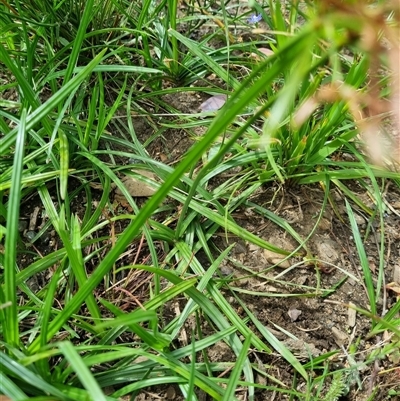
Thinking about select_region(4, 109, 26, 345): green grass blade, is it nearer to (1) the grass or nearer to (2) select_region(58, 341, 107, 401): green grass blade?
(1) the grass

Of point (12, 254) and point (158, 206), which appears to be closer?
point (12, 254)

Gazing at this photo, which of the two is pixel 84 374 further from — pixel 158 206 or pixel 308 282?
pixel 308 282

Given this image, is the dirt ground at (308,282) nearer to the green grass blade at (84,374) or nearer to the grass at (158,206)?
the grass at (158,206)

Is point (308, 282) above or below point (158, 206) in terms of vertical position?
below

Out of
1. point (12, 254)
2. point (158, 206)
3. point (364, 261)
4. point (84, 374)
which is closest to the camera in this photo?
point (84, 374)

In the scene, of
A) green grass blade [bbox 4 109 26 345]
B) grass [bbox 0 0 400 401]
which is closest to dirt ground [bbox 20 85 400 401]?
grass [bbox 0 0 400 401]

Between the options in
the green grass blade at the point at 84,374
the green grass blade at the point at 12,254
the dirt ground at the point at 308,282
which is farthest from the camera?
the dirt ground at the point at 308,282

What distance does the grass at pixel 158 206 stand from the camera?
0.96 meters

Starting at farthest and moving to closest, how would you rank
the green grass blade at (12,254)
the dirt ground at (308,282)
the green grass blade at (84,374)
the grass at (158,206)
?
the dirt ground at (308,282) → the grass at (158,206) → the green grass blade at (12,254) → the green grass blade at (84,374)

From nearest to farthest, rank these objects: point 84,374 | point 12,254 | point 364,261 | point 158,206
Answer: point 84,374 < point 12,254 < point 158,206 < point 364,261

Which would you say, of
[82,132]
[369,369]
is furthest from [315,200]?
[82,132]

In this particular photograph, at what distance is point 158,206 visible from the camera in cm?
107

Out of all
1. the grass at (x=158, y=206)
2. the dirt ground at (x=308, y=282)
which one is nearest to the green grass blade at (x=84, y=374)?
the grass at (x=158, y=206)

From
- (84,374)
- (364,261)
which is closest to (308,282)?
(364,261)
